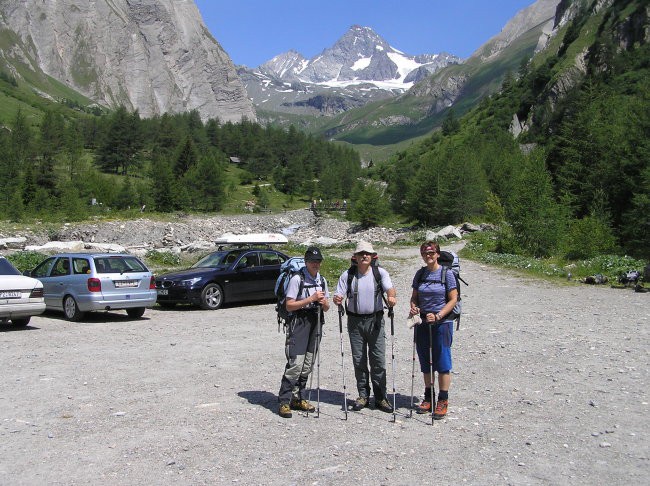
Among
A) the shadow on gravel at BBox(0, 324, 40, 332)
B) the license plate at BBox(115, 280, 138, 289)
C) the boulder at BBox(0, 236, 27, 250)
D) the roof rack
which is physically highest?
the boulder at BBox(0, 236, 27, 250)

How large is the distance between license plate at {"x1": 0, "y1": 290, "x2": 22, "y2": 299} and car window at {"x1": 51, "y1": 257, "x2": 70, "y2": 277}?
2.70 meters

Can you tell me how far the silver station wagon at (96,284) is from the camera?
15203 mm

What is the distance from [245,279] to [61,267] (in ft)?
18.1

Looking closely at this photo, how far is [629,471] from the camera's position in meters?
5.37

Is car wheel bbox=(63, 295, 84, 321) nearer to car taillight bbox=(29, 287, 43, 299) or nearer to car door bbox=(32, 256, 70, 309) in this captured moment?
car door bbox=(32, 256, 70, 309)

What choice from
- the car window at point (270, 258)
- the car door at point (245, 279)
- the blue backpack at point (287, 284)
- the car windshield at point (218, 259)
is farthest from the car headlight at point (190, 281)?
the blue backpack at point (287, 284)

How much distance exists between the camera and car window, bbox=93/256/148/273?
15500mm

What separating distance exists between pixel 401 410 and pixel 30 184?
83294 millimetres

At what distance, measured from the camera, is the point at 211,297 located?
18.1 meters

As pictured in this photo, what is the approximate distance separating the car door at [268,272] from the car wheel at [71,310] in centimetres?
577

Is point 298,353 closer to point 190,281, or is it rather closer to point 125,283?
point 125,283

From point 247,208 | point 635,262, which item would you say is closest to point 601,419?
point 635,262

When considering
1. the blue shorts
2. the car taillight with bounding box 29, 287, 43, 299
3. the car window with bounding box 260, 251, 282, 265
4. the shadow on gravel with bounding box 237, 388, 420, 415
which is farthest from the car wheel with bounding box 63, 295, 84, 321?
the blue shorts

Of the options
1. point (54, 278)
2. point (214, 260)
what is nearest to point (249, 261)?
point (214, 260)
